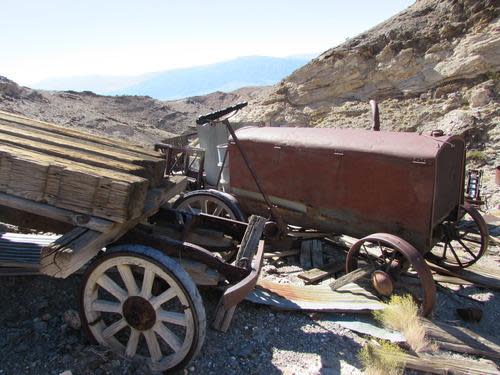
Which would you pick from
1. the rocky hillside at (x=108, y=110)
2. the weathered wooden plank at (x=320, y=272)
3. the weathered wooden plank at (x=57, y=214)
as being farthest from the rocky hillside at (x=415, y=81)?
the rocky hillside at (x=108, y=110)

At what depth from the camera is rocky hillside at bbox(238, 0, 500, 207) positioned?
13250 millimetres

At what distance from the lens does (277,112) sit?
18.2 m

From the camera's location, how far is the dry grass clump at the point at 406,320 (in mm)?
3896

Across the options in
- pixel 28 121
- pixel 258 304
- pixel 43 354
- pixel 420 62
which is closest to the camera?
pixel 43 354

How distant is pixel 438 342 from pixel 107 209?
3.24 metres

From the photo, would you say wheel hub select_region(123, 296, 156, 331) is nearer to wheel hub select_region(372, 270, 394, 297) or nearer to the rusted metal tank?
wheel hub select_region(372, 270, 394, 297)

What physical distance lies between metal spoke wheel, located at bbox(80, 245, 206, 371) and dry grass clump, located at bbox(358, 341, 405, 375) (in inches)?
57.5

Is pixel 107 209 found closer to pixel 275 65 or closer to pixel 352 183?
pixel 352 183

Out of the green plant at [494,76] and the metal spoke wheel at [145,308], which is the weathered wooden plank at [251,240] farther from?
the green plant at [494,76]

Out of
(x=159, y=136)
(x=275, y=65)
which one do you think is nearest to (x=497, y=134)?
(x=159, y=136)

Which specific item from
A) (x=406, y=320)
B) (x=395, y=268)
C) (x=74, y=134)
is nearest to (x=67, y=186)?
(x=74, y=134)

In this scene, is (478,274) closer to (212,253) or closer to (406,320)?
(406,320)

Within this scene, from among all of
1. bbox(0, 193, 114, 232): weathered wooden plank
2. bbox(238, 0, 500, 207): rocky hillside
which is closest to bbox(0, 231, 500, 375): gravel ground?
bbox(0, 193, 114, 232): weathered wooden plank

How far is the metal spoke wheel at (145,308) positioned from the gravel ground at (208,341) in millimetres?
147
